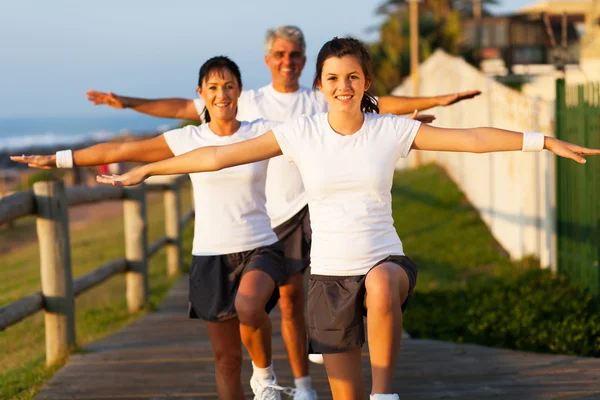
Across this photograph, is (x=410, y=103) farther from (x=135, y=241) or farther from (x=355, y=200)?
(x=135, y=241)

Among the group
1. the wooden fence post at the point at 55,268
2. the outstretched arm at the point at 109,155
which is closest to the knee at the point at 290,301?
the outstretched arm at the point at 109,155

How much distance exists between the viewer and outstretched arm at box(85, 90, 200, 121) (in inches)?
217

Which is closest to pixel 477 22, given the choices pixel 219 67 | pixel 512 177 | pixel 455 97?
pixel 512 177

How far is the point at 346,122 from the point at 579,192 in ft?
16.7

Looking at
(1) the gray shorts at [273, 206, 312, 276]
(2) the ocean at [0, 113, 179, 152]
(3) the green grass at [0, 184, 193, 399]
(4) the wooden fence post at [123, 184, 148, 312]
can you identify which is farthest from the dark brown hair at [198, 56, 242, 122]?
(2) the ocean at [0, 113, 179, 152]

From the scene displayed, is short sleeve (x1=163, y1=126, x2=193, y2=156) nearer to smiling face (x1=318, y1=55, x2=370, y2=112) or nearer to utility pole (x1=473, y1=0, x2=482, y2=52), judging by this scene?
smiling face (x1=318, y1=55, x2=370, y2=112)

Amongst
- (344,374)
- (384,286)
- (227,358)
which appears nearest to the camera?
(384,286)

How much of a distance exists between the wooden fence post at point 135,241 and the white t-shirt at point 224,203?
13.7 feet

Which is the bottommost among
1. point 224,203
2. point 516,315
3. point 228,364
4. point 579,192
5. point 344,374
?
point 516,315

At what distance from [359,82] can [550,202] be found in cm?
596

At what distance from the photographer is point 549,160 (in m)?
9.46

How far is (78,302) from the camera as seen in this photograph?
10.8 m

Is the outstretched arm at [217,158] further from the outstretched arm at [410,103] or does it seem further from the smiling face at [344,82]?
the outstretched arm at [410,103]

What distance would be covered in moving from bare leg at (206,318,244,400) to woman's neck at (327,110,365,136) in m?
1.29
